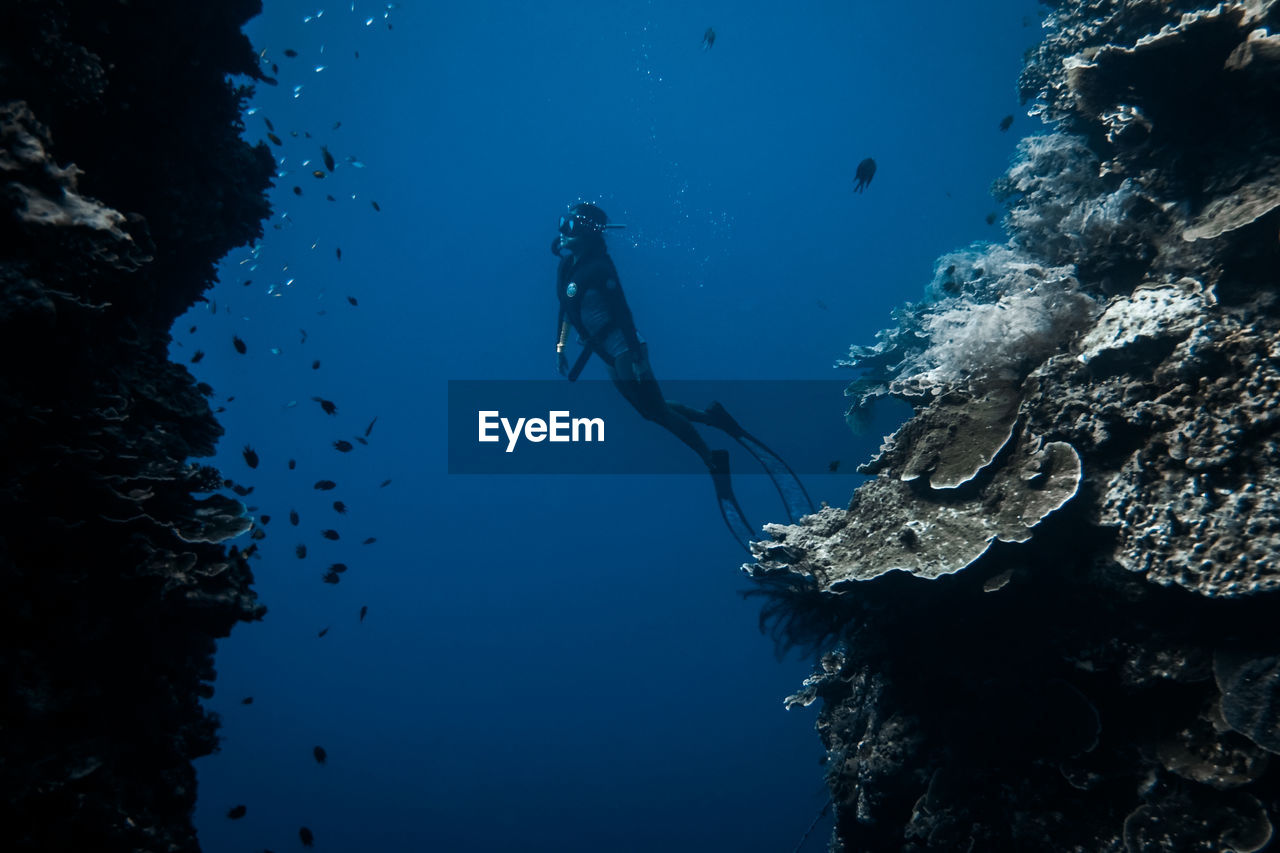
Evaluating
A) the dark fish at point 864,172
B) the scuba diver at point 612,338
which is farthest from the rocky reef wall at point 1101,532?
the scuba diver at point 612,338

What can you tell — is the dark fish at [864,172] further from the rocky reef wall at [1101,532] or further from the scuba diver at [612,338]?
the scuba diver at [612,338]

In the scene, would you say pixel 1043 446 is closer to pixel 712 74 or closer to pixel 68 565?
pixel 68 565

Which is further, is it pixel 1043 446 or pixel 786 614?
pixel 786 614

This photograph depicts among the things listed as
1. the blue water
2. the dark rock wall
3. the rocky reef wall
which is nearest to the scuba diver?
the rocky reef wall

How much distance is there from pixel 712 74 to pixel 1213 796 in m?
83.7

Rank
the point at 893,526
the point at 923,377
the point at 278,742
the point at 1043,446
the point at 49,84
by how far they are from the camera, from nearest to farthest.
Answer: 1. the point at 49,84
2. the point at 1043,446
3. the point at 893,526
4. the point at 923,377
5. the point at 278,742

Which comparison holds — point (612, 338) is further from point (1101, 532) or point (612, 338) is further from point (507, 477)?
point (507, 477)

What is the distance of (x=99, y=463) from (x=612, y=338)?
785 centimetres

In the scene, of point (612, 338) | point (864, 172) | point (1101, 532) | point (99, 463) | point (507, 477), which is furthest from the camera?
point (507, 477)

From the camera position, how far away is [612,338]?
10.6 metres

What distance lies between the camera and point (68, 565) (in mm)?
3514

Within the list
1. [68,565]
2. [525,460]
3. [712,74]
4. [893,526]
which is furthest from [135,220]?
[712,74]

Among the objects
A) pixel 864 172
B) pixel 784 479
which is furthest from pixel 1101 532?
pixel 784 479

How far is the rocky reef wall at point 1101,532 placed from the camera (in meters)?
3.29
